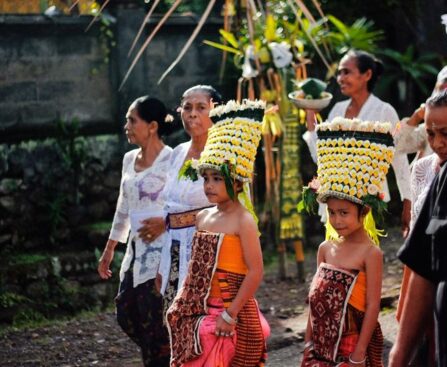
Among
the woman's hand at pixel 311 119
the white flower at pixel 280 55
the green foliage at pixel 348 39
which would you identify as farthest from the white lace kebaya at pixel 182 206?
the green foliage at pixel 348 39

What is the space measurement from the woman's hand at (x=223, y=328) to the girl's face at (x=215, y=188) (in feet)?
1.93

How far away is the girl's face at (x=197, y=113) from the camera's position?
571 centimetres

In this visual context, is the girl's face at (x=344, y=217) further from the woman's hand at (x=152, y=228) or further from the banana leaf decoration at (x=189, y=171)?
the woman's hand at (x=152, y=228)

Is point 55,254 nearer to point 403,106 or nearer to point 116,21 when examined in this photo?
point 116,21

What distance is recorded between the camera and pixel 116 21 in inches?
377

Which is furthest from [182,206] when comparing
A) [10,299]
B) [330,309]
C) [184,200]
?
[10,299]

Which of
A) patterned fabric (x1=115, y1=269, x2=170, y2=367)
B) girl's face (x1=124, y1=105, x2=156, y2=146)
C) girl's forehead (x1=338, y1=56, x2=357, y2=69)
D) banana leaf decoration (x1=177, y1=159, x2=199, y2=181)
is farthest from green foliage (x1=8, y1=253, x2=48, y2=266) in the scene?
banana leaf decoration (x1=177, y1=159, x2=199, y2=181)

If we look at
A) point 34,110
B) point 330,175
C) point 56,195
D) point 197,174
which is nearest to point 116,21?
point 34,110

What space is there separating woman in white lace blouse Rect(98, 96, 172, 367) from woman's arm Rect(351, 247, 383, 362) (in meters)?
1.79

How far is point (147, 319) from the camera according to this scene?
605 cm

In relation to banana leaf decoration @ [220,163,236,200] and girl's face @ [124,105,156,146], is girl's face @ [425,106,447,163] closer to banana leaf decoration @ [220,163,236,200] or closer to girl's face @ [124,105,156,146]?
banana leaf decoration @ [220,163,236,200]

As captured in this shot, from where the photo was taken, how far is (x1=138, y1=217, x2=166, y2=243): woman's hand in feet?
20.0

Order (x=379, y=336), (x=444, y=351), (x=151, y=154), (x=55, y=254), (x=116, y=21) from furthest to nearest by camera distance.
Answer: (x=116, y=21)
(x=55, y=254)
(x=151, y=154)
(x=379, y=336)
(x=444, y=351)

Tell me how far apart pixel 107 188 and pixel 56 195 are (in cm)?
59
